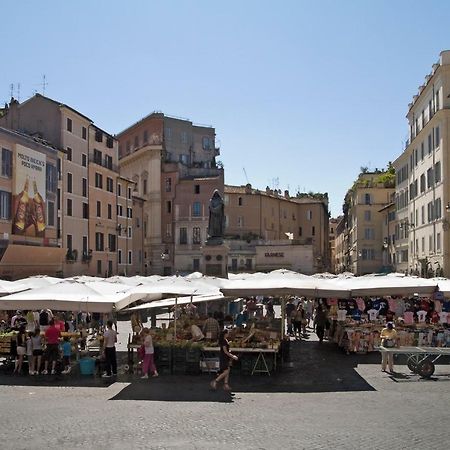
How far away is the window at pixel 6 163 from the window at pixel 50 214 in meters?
6.49

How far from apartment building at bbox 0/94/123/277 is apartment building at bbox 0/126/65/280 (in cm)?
241

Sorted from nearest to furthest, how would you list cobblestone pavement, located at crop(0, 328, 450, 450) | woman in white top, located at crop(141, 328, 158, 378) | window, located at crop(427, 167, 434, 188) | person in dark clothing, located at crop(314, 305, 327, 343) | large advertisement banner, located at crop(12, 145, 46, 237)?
cobblestone pavement, located at crop(0, 328, 450, 450)
woman in white top, located at crop(141, 328, 158, 378)
person in dark clothing, located at crop(314, 305, 327, 343)
large advertisement banner, located at crop(12, 145, 46, 237)
window, located at crop(427, 167, 434, 188)

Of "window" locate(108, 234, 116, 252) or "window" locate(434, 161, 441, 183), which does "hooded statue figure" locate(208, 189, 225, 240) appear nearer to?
"window" locate(434, 161, 441, 183)

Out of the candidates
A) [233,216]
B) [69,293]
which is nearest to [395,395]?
[69,293]

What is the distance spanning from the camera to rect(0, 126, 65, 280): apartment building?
131 ft

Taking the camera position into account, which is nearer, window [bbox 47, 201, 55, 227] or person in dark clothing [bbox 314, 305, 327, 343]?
person in dark clothing [bbox 314, 305, 327, 343]

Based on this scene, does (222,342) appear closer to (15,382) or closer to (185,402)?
(185,402)

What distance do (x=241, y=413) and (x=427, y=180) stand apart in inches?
1491

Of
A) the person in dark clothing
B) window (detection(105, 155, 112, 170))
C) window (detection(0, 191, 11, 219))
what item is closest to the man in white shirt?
the person in dark clothing

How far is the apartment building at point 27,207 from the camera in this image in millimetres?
39969

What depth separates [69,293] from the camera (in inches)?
715

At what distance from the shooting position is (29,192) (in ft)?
140

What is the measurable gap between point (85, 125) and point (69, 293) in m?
38.7

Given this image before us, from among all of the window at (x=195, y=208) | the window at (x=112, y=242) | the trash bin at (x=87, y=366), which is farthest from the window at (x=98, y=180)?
the trash bin at (x=87, y=366)
